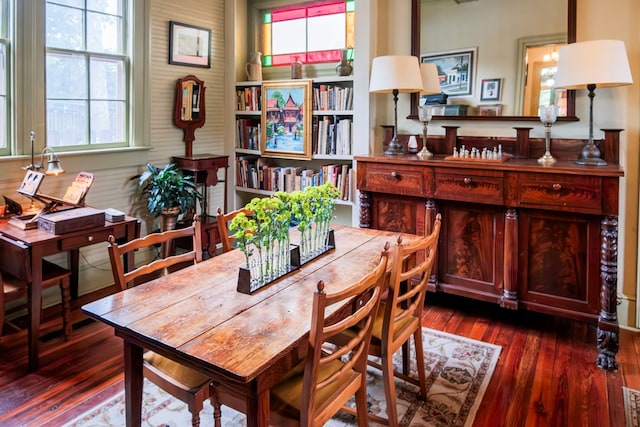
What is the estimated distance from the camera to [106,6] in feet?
12.1

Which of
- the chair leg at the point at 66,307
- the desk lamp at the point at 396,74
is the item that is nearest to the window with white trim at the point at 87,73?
the chair leg at the point at 66,307

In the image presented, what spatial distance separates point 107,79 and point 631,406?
4005 mm

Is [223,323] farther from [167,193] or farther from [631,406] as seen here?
[167,193]

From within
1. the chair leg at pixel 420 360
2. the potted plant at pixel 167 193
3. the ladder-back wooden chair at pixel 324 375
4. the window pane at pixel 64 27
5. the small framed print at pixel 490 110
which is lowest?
the chair leg at pixel 420 360

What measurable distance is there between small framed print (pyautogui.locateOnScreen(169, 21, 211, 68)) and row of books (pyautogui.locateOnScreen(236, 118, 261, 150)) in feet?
2.02

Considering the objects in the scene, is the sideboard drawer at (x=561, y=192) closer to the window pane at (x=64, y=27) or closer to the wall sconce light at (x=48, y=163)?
the wall sconce light at (x=48, y=163)

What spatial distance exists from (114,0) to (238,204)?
6.95ft

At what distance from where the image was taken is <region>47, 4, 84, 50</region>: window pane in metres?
3.34

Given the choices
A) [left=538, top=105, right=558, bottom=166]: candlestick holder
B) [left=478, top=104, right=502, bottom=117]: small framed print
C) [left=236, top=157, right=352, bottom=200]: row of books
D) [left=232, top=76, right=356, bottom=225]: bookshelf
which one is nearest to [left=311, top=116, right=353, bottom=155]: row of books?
[left=232, top=76, right=356, bottom=225]: bookshelf

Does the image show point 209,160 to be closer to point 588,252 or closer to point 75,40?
point 75,40

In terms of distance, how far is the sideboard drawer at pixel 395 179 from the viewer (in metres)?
3.29

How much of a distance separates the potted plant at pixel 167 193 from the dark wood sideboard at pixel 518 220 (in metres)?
1.42

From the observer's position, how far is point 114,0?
12.3 feet

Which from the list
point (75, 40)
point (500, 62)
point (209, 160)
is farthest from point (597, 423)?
point (75, 40)
